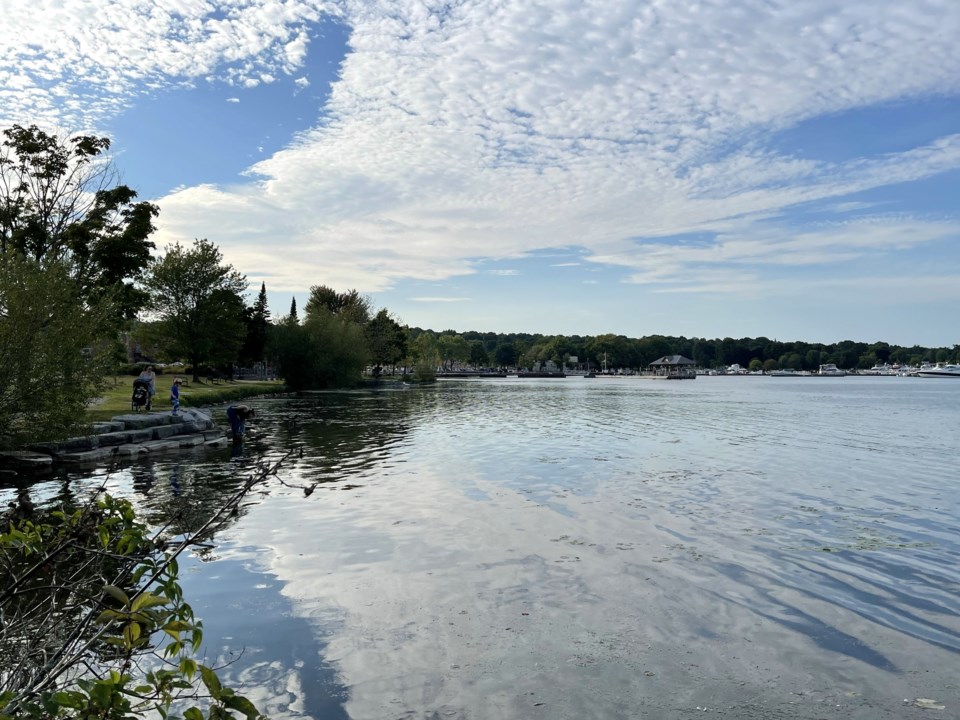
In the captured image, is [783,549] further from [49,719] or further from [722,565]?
[49,719]

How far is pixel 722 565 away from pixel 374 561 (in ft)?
22.6

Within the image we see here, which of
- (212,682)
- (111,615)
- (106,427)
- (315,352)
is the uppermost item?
(315,352)

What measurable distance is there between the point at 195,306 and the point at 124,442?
46.2 metres

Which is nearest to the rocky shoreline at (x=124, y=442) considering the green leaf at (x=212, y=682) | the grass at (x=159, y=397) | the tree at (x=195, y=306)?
the grass at (x=159, y=397)

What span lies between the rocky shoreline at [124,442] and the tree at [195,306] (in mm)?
35646

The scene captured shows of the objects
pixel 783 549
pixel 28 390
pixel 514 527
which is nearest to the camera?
pixel 783 549

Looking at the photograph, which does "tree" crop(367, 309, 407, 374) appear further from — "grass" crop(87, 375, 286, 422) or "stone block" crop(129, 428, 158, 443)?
"stone block" crop(129, 428, 158, 443)

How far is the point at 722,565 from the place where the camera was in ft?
43.0

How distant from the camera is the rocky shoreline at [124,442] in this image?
23453mm

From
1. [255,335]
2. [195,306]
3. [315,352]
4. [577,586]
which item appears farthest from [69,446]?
[255,335]

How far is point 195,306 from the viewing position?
71500 millimetres

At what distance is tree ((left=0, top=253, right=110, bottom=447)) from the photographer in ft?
73.8

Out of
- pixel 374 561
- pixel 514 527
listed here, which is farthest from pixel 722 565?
pixel 374 561

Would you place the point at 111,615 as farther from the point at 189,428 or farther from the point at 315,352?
the point at 315,352
